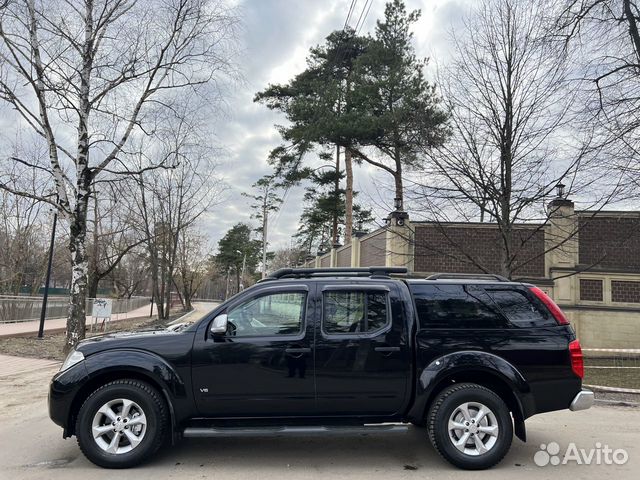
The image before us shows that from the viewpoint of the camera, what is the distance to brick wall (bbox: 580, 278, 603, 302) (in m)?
15.5

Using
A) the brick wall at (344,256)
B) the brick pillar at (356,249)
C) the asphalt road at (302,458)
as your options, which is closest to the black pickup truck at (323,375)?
the asphalt road at (302,458)

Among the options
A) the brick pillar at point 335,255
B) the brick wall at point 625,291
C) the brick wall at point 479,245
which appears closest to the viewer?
the brick wall at point 625,291

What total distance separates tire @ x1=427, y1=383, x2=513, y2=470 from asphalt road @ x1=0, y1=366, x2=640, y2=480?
141mm

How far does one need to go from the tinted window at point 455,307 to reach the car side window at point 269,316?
1.23 metres

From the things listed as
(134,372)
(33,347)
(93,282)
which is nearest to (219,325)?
(134,372)

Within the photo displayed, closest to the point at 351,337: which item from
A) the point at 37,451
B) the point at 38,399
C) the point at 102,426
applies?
the point at 102,426

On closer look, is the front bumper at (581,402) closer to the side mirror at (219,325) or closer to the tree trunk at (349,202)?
the side mirror at (219,325)

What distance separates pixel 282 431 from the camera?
4410mm

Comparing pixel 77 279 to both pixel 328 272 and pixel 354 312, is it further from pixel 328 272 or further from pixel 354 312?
pixel 354 312

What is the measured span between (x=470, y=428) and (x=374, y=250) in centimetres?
1463

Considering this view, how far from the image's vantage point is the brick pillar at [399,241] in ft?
50.9

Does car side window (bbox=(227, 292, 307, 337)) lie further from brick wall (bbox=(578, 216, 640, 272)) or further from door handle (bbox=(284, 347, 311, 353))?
brick wall (bbox=(578, 216, 640, 272))

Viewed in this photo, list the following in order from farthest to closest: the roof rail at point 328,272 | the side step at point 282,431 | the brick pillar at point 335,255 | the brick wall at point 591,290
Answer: the brick pillar at point 335,255
the brick wall at point 591,290
the roof rail at point 328,272
the side step at point 282,431

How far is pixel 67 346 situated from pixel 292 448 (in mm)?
A: 9168
